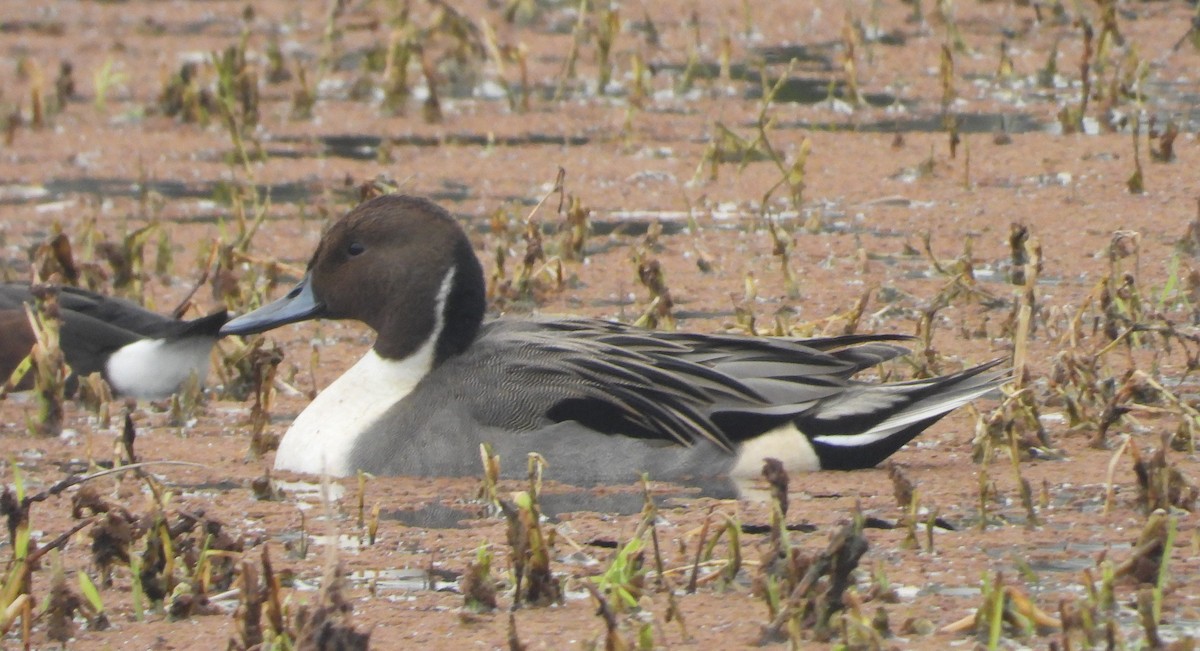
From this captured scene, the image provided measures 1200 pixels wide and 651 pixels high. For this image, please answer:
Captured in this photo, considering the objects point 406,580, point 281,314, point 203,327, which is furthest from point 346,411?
point 406,580

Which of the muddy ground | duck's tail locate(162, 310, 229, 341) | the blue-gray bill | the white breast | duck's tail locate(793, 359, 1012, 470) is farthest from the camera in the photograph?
duck's tail locate(162, 310, 229, 341)

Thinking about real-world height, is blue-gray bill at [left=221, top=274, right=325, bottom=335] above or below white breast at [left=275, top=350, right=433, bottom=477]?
above

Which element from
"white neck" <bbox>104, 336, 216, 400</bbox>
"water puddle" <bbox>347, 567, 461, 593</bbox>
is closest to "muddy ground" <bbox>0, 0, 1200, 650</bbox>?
"water puddle" <bbox>347, 567, 461, 593</bbox>

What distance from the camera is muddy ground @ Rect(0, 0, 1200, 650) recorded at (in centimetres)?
427

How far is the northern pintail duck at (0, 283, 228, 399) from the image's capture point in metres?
6.43

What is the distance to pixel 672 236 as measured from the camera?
26.3ft

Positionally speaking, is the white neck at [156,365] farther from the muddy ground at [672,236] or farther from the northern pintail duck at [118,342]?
the muddy ground at [672,236]

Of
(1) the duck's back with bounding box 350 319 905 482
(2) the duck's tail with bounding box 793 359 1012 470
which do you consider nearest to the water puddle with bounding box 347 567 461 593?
(1) the duck's back with bounding box 350 319 905 482

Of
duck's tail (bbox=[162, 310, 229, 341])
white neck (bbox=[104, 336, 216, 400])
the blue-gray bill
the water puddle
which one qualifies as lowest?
white neck (bbox=[104, 336, 216, 400])

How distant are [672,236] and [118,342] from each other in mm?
2238

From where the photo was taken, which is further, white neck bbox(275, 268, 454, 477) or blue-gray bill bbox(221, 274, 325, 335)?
blue-gray bill bbox(221, 274, 325, 335)

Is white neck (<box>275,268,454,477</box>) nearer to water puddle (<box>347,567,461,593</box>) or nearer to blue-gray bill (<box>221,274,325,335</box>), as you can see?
blue-gray bill (<box>221,274,325,335</box>)

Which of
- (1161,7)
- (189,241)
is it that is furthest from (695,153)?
(1161,7)

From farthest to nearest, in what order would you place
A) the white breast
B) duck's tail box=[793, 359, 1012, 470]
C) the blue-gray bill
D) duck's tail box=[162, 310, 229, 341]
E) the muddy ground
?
1. duck's tail box=[162, 310, 229, 341]
2. the blue-gray bill
3. the white breast
4. duck's tail box=[793, 359, 1012, 470]
5. the muddy ground
